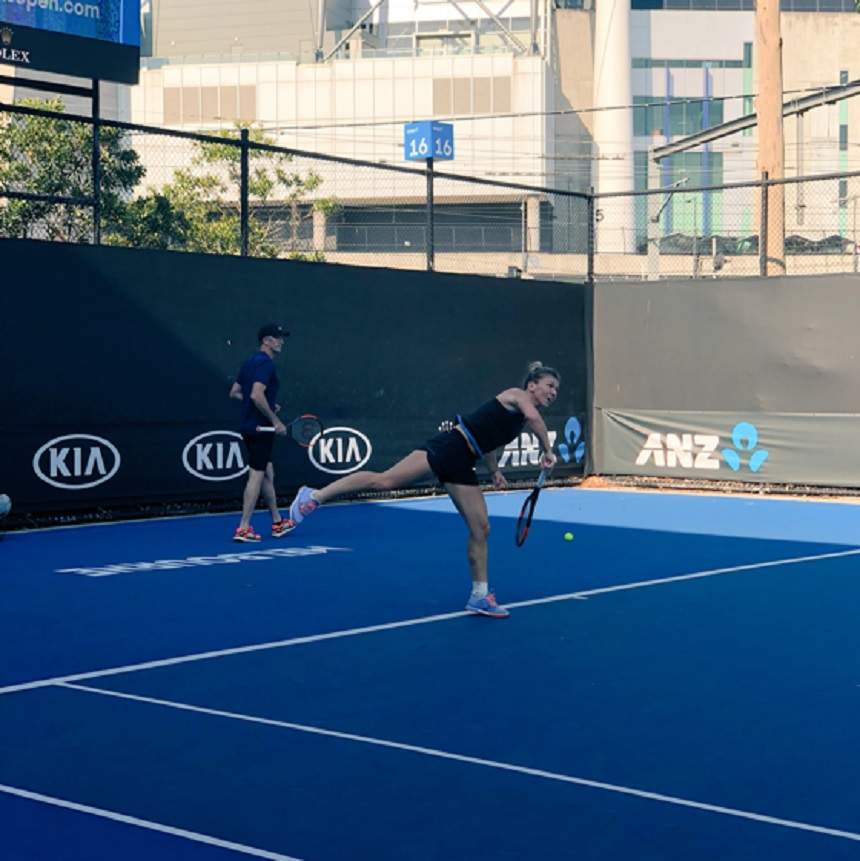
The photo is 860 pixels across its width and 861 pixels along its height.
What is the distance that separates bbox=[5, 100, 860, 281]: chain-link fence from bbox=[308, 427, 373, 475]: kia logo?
2471 millimetres

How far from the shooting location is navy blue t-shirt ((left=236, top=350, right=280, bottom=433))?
44.6 ft

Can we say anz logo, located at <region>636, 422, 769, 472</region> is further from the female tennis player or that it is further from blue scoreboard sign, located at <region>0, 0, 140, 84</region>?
the female tennis player

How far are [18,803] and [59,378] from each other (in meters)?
9.99

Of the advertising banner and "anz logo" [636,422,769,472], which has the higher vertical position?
the advertising banner

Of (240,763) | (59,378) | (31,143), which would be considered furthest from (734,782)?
(31,143)

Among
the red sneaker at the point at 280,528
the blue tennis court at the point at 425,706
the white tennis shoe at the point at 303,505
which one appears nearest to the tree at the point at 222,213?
the red sneaker at the point at 280,528

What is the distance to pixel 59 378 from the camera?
49.0 ft

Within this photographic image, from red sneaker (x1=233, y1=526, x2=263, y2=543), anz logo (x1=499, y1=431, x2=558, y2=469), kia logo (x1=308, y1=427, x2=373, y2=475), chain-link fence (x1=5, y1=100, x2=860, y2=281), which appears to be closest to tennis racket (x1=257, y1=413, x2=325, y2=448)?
red sneaker (x1=233, y1=526, x2=263, y2=543)

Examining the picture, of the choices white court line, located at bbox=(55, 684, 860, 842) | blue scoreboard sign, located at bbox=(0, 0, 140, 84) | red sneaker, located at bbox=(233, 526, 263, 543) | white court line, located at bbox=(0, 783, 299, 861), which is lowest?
red sneaker, located at bbox=(233, 526, 263, 543)

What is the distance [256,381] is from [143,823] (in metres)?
8.59

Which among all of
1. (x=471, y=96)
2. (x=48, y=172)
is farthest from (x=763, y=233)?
(x=471, y=96)

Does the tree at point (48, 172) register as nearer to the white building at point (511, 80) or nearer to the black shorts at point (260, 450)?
the black shorts at point (260, 450)

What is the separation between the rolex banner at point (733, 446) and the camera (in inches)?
746

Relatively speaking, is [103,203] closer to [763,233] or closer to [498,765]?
[763,233]
